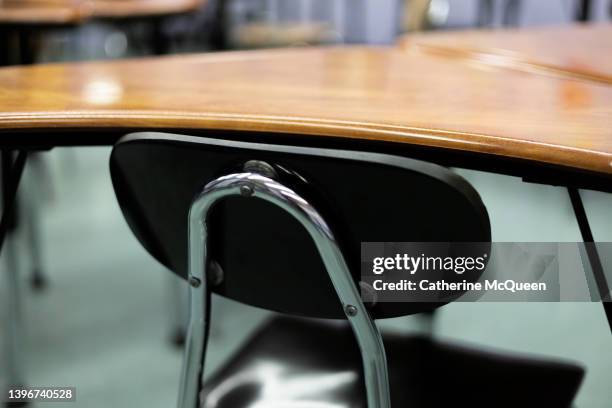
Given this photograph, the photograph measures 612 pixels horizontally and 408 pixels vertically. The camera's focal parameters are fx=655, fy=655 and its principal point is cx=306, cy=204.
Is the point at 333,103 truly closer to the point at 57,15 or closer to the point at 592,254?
the point at 592,254

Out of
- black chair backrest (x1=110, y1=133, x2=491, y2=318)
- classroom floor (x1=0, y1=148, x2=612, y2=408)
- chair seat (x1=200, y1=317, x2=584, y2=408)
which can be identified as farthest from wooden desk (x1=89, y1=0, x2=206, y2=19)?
black chair backrest (x1=110, y1=133, x2=491, y2=318)

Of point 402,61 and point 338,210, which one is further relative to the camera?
point 402,61

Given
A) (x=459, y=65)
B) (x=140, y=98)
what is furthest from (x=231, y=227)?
(x=459, y=65)

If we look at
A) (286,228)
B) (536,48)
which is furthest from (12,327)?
(536,48)

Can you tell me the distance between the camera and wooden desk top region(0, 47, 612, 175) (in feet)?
2.14

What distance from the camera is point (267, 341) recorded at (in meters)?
0.90

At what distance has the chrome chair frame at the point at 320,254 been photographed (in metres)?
0.58

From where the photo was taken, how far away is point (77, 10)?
→ 2.14m

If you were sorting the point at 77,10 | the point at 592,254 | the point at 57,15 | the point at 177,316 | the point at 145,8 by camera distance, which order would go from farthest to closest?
the point at 145,8 → the point at 77,10 → the point at 57,15 → the point at 177,316 → the point at 592,254

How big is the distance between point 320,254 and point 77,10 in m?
1.84

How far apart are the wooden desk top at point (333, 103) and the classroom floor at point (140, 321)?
38 cm

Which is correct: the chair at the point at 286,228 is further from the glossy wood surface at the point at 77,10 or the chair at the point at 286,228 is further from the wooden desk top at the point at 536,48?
the glossy wood surface at the point at 77,10

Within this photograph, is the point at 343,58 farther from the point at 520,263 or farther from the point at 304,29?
the point at 304,29

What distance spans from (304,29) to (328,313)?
11.5 feet
